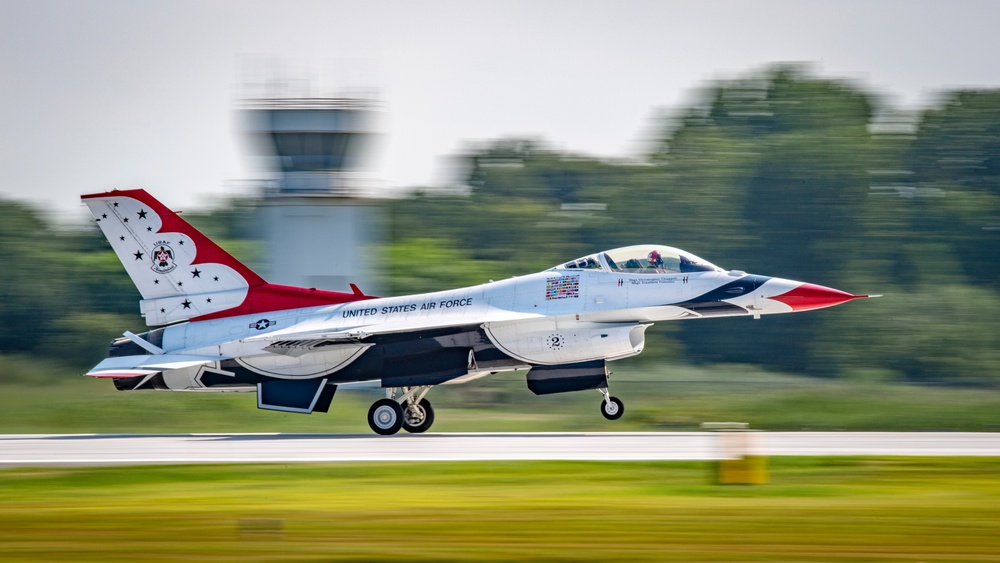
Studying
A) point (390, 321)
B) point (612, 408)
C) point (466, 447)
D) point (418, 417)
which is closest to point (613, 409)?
point (612, 408)

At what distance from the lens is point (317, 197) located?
83.7 feet

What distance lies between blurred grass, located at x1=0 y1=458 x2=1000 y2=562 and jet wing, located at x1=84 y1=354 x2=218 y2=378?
14.4 feet

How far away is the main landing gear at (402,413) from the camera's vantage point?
19.1 meters

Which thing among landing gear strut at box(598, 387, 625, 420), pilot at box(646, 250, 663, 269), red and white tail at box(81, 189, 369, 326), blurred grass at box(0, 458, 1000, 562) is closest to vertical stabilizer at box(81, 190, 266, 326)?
red and white tail at box(81, 189, 369, 326)

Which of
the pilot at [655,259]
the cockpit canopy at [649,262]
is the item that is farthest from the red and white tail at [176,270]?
the pilot at [655,259]

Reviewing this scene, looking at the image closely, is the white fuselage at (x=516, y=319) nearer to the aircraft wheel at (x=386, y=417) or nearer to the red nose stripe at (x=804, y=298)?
the red nose stripe at (x=804, y=298)

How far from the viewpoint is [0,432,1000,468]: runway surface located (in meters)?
15.5

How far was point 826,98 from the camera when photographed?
44531 mm

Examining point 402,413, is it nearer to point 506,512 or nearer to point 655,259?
A: point 655,259

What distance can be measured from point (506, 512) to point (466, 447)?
540cm

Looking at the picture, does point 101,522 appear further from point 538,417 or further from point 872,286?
point 872,286

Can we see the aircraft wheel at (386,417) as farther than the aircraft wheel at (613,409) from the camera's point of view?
Yes

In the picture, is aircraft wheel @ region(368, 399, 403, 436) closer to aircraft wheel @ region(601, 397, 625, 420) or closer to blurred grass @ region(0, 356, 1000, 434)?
blurred grass @ region(0, 356, 1000, 434)

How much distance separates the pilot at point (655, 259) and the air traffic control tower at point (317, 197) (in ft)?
28.7
